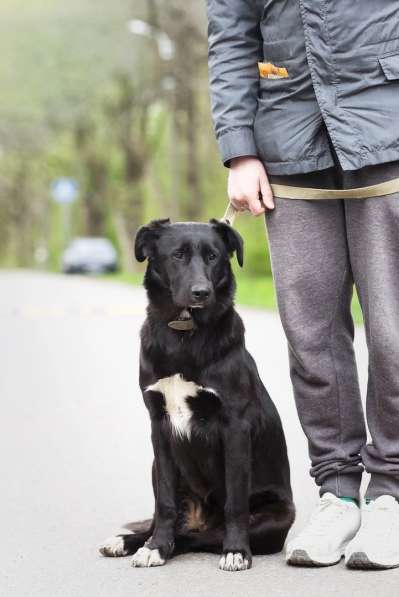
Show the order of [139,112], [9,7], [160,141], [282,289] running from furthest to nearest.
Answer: [160,141] < [139,112] < [9,7] < [282,289]

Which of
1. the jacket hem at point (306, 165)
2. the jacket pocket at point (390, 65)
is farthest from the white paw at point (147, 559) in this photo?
the jacket pocket at point (390, 65)

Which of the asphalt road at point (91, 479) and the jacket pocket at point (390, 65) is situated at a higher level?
the jacket pocket at point (390, 65)

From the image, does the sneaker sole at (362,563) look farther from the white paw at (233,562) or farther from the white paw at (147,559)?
the white paw at (147,559)

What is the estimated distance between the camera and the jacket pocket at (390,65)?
365cm

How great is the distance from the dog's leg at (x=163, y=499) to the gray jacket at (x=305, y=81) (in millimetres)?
955

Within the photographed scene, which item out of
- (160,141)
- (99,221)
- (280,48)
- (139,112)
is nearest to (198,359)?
(280,48)

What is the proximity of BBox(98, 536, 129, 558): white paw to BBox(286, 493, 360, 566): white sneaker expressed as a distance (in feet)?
1.90

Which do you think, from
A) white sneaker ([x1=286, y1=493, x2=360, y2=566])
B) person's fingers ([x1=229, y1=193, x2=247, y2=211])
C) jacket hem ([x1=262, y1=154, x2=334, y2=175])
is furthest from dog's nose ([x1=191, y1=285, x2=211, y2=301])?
white sneaker ([x1=286, y1=493, x2=360, y2=566])

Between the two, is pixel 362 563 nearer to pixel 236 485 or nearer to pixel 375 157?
A: pixel 236 485

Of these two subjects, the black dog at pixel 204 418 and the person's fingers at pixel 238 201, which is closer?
the black dog at pixel 204 418

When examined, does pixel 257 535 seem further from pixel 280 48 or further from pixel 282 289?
pixel 280 48

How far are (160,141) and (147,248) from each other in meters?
41.8

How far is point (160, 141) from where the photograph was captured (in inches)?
1788

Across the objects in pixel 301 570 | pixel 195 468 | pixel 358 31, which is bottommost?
pixel 301 570
